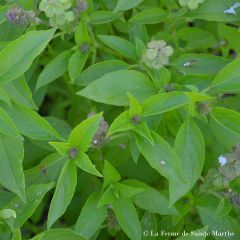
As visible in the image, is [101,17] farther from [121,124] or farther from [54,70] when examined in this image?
[121,124]

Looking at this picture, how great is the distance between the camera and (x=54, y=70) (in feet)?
6.67

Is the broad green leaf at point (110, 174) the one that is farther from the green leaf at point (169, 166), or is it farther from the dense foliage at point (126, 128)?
the green leaf at point (169, 166)

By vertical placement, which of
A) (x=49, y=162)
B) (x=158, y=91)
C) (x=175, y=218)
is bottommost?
(x=175, y=218)

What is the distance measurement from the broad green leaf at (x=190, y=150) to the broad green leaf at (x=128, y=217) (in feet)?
0.83

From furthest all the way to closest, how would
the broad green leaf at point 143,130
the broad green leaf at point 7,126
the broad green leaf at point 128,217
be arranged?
the broad green leaf at point 128,217
the broad green leaf at point 143,130
the broad green leaf at point 7,126

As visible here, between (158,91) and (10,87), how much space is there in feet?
1.70

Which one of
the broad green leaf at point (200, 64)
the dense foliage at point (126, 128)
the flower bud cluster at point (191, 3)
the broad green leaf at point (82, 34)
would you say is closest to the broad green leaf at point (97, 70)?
the dense foliage at point (126, 128)

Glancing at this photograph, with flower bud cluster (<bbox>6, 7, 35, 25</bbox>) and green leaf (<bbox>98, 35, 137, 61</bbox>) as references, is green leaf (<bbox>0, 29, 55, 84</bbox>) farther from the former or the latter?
green leaf (<bbox>98, 35, 137, 61</bbox>)

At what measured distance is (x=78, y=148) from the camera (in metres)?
1.71

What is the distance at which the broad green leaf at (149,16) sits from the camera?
2.03 m

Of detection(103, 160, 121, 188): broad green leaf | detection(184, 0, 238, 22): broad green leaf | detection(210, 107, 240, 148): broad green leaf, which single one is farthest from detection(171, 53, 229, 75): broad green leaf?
detection(103, 160, 121, 188): broad green leaf

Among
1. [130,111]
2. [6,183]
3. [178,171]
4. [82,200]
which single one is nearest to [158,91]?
[130,111]

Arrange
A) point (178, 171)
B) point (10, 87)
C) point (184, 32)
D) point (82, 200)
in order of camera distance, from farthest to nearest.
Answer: point (82, 200), point (184, 32), point (10, 87), point (178, 171)

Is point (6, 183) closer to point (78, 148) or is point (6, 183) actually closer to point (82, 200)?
point (78, 148)
